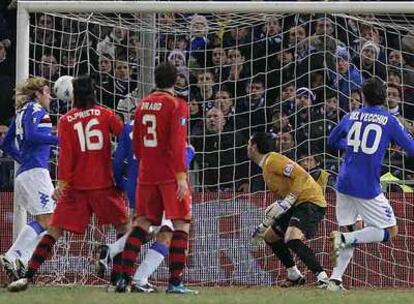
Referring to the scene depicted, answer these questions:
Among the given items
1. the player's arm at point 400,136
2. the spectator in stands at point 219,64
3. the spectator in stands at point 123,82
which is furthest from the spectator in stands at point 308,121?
the player's arm at point 400,136

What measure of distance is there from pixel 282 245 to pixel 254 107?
88.5 inches

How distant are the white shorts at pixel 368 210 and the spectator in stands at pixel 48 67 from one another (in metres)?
4.04

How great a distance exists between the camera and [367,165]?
43.8 feet

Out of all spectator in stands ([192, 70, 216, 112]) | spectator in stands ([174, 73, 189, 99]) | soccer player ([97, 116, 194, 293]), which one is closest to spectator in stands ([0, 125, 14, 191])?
spectator in stands ([174, 73, 189, 99])

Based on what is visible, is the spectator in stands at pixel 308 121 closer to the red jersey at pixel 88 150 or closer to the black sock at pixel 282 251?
the black sock at pixel 282 251

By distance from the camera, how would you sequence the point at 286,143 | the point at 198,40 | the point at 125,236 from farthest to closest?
the point at 198,40, the point at 286,143, the point at 125,236

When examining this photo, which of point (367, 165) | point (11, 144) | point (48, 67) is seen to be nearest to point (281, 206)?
point (367, 165)

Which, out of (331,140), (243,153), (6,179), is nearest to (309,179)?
(331,140)

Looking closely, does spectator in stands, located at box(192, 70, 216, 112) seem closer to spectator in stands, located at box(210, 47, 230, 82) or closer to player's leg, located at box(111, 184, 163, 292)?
spectator in stands, located at box(210, 47, 230, 82)

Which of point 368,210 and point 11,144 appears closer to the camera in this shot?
point 368,210

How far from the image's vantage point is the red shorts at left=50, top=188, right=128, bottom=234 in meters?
12.7

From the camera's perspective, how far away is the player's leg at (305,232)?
553 inches

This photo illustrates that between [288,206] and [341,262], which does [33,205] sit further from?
[341,262]

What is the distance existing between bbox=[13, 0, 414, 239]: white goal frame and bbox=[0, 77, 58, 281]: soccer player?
2.30ft
